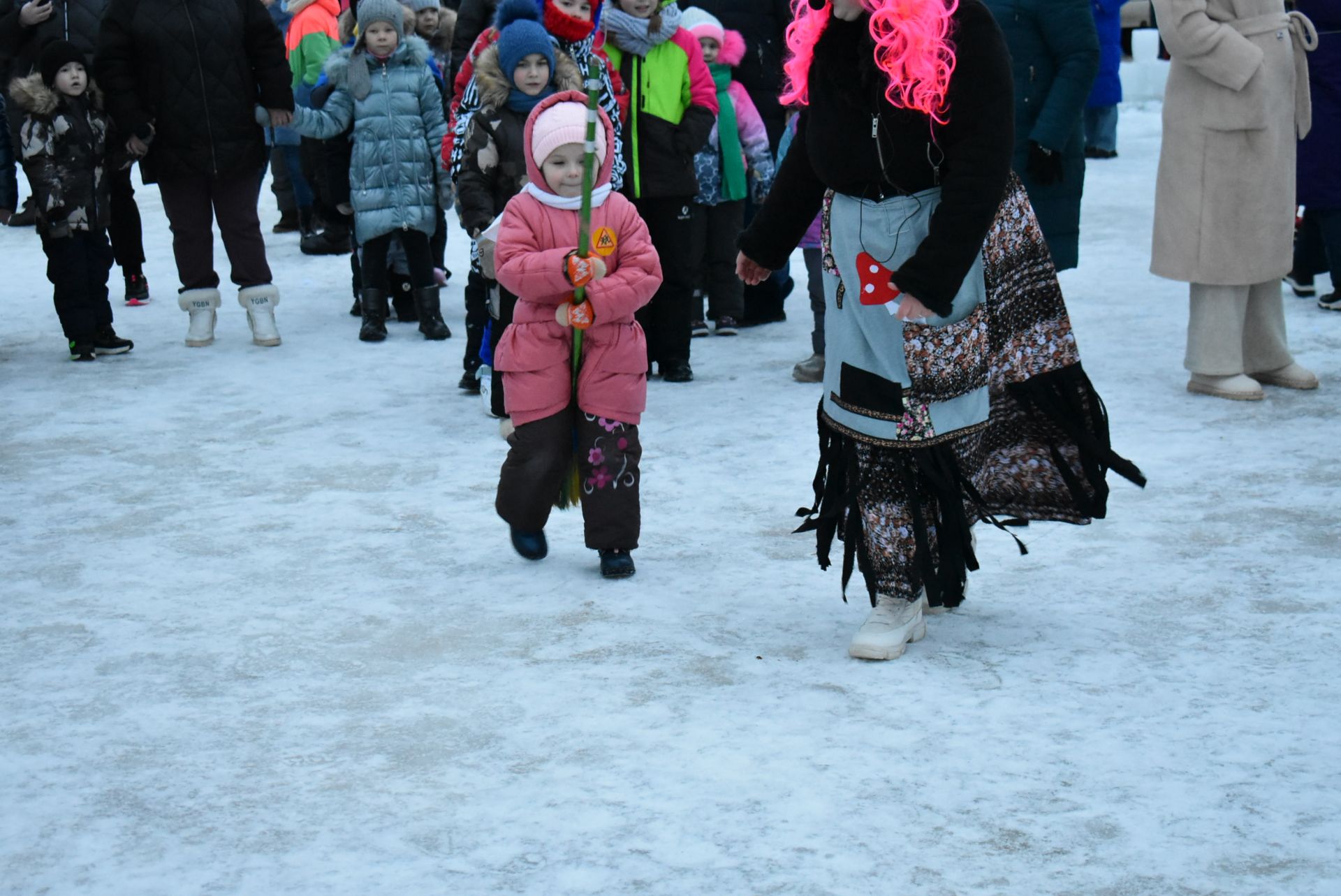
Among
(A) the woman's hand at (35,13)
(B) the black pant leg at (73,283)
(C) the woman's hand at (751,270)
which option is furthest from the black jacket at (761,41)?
(C) the woman's hand at (751,270)

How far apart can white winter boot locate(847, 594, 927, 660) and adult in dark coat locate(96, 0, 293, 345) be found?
15.5 feet

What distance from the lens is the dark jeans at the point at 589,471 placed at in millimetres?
4469

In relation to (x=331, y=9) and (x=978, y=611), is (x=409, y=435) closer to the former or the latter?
(x=978, y=611)

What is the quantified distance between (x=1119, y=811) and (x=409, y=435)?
3.72m

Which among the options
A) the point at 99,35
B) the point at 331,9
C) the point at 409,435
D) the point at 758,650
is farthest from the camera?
the point at 331,9

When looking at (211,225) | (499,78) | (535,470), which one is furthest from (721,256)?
(535,470)

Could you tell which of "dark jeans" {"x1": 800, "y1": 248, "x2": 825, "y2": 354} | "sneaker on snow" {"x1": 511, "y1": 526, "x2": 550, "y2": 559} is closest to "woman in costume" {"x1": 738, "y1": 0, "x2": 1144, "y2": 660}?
"sneaker on snow" {"x1": 511, "y1": 526, "x2": 550, "y2": 559}

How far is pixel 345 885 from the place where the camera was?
282 cm

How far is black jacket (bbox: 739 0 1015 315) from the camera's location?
350 cm

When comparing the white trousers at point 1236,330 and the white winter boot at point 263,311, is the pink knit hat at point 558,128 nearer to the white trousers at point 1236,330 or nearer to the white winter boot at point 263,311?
the white trousers at point 1236,330

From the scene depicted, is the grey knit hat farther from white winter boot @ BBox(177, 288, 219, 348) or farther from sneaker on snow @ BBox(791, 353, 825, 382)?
sneaker on snow @ BBox(791, 353, 825, 382)

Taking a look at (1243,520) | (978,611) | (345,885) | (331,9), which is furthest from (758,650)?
(331,9)

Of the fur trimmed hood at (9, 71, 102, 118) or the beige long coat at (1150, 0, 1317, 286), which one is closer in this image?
the beige long coat at (1150, 0, 1317, 286)

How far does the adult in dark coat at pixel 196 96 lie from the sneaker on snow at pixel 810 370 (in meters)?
2.72
